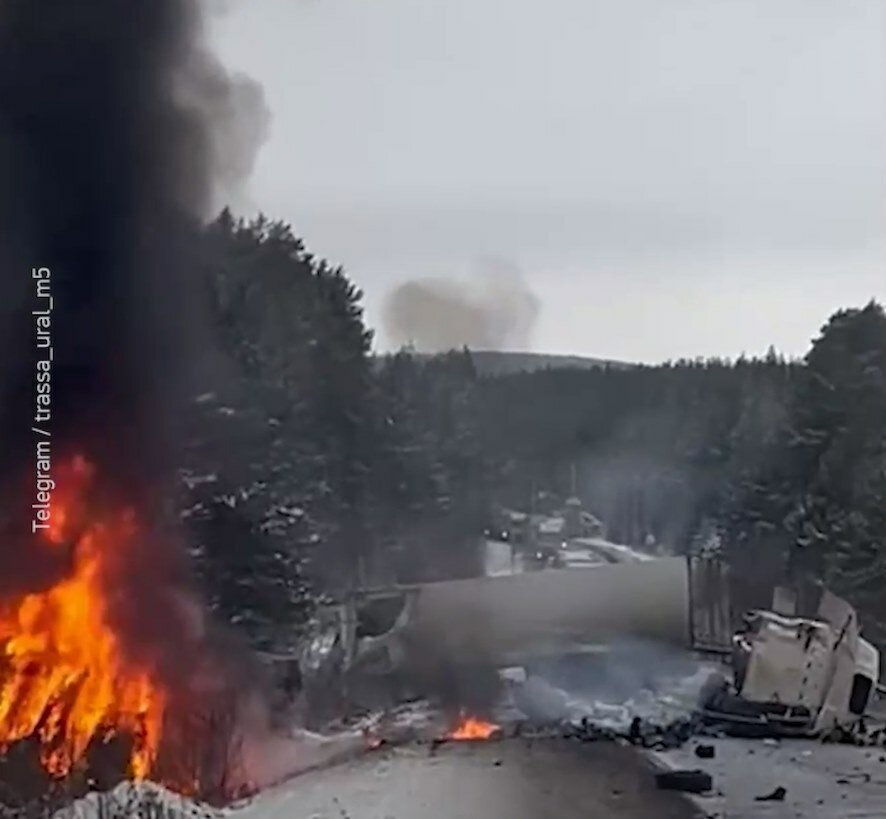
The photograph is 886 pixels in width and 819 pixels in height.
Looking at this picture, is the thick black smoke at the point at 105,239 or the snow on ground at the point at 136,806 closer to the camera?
the snow on ground at the point at 136,806

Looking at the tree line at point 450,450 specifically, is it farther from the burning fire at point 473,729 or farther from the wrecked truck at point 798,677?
the burning fire at point 473,729

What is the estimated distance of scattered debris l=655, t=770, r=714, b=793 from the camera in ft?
24.8

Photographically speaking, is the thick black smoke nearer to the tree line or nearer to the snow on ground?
the tree line

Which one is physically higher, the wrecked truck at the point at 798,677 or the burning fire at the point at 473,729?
the wrecked truck at the point at 798,677

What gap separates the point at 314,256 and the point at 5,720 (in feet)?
12.1

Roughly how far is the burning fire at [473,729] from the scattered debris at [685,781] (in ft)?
6.62

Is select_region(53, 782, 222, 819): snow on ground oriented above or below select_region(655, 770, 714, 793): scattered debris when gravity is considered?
below

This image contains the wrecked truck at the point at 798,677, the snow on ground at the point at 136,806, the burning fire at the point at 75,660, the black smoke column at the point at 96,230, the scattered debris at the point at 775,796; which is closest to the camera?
the snow on ground at the point at 136,806

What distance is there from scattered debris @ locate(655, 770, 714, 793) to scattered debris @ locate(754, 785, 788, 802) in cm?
30

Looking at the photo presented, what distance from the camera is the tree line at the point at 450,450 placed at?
31.2 ft

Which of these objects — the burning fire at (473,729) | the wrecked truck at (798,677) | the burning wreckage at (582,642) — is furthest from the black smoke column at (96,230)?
A: the wrecked truck at (798,677)

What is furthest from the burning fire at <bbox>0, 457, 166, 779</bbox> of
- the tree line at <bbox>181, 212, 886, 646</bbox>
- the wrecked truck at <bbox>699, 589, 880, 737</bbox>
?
the wrecked truck at <bbox>699, 589, 880, 737</bbox>

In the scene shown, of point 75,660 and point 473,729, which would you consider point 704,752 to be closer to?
point 473,729

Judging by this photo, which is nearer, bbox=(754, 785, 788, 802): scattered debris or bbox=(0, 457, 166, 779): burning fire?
bbox=(754, 785, 788, 802): scattered debris
